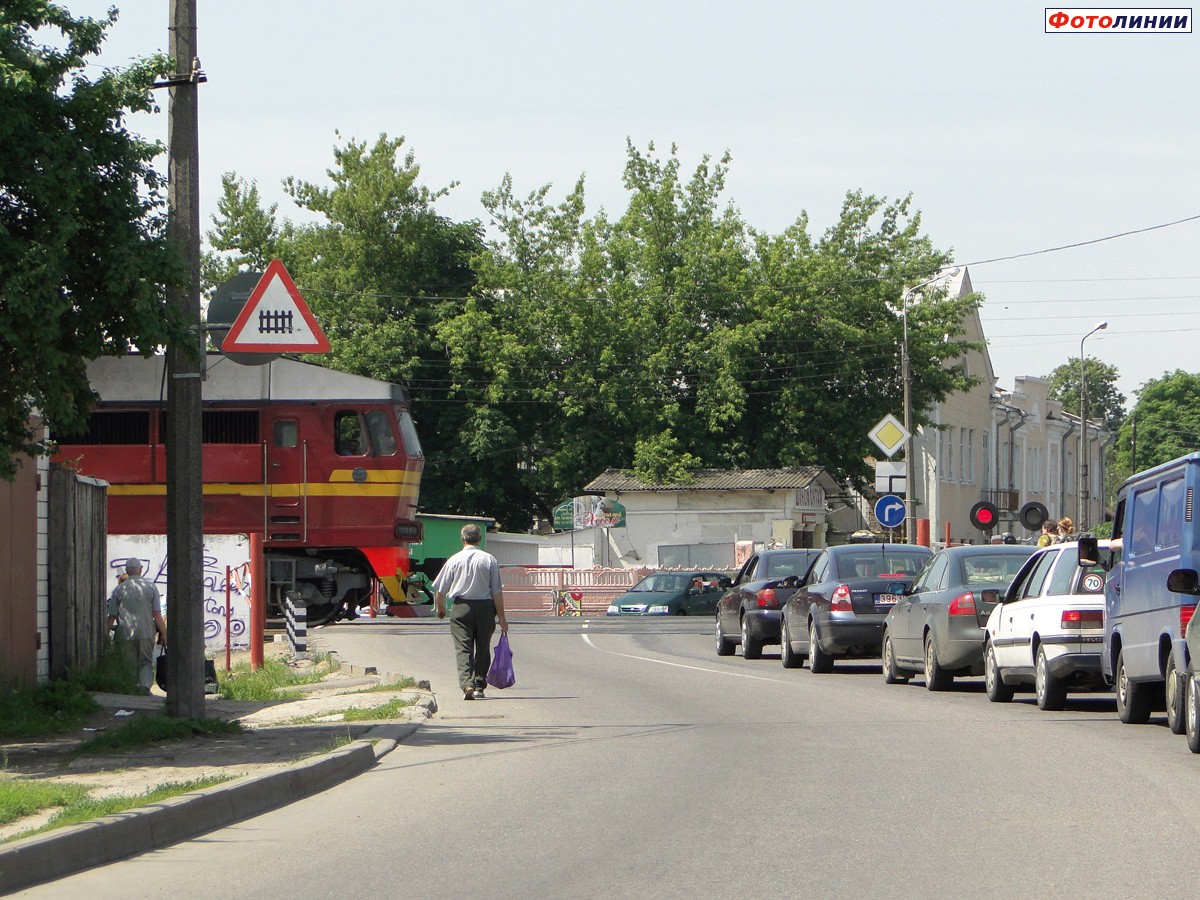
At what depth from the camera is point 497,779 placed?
11.0 metres

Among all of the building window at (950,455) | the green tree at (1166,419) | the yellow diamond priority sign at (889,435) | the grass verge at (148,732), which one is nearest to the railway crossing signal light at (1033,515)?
the yellow diamond priority sign at (889,435)

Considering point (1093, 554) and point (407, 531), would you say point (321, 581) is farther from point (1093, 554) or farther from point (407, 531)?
point (1093, 554)

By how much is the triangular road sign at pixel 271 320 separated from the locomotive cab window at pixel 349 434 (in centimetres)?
1777

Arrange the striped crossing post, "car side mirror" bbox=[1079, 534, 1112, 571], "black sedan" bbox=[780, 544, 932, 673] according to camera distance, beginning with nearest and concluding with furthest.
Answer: "car side mirror" bbox=[1079, 534, 1112, 571], "black sedan" bbox=[780, 544, 932, 673], the striped crossing post

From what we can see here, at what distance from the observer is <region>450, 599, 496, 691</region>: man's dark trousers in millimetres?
16906

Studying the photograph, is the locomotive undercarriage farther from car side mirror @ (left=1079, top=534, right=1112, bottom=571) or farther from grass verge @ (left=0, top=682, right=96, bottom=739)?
car side mirror @ (left=1079, top=534, right=1112, bottom=571)

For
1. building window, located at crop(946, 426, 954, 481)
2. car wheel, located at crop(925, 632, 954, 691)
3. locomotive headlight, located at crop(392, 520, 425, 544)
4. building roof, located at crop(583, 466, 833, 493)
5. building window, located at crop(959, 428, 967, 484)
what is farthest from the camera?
building window, located at crop(959, 428, 967, 484)

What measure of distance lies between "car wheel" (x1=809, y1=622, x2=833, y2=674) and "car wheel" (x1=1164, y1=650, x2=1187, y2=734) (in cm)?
818

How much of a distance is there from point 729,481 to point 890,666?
122 ft

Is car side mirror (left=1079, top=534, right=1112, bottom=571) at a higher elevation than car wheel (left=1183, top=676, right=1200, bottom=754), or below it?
higher

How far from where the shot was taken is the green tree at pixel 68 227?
1067 cm

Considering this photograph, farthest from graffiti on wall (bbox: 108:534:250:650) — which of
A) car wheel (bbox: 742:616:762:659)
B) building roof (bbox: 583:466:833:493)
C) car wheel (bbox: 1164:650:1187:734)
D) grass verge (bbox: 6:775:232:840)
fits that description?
building roof (bbox: 583:466:833:493)

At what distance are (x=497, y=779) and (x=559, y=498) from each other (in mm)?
51586

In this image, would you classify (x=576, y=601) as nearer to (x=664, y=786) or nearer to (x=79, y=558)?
Result: (x=79, y=558)
